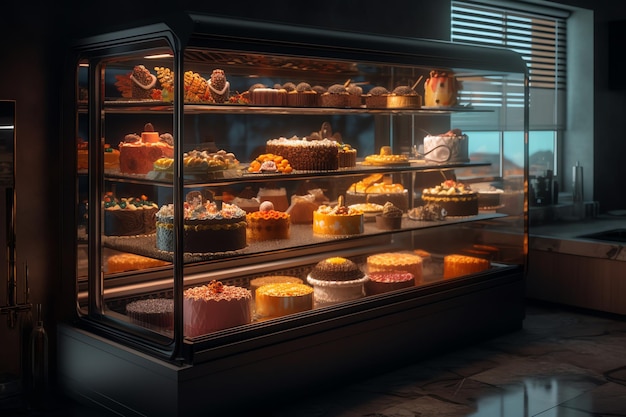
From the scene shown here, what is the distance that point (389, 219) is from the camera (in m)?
4.80

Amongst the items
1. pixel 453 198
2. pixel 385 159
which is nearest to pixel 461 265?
pixel 453 198

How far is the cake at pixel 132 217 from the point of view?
4.04 m

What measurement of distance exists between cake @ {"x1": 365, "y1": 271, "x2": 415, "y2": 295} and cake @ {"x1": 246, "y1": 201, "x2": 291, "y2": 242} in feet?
2.12

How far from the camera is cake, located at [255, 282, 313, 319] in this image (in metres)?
4.24

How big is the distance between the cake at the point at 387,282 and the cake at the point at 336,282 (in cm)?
7

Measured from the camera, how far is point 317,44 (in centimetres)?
402

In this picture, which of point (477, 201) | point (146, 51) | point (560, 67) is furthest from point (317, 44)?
point (560, 67)

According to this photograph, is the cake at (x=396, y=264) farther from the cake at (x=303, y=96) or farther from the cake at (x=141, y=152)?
the cake at (x=141, y=152)

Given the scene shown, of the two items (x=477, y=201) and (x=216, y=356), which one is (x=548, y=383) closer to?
(x=477, y=201)

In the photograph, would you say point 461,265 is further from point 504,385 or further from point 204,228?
point 204,228

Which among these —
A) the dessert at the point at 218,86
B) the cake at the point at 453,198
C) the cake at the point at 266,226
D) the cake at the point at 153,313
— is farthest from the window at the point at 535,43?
the cake at the point at 153,313

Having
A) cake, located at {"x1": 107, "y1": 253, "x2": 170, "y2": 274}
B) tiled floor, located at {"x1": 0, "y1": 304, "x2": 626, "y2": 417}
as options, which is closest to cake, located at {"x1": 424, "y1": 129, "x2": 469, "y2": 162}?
tiled floor, located at {"x1": 0, "y1": 304, "x2": 626, "y2": 417}

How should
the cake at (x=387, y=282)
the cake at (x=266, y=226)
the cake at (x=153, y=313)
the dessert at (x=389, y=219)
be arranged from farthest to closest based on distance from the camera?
the dessert at (x=389, y=219) → the cake at (x=387, y=282) → the cake at (x=266, y=226) → the cake at (x=153, y=313)

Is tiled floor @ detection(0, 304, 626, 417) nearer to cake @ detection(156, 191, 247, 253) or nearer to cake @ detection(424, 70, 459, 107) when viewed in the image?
cake @ detection(156, 191, 247, 253)
